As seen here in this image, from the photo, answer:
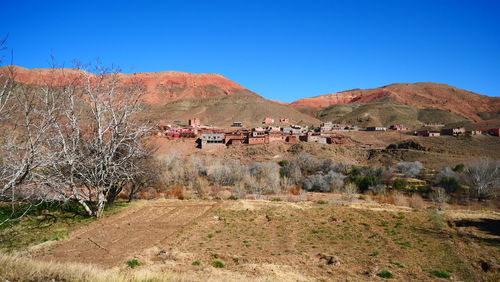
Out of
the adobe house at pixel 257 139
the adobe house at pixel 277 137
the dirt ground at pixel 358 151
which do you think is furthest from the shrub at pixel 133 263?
the adobe house at pixel 277 137

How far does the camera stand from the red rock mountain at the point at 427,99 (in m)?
132

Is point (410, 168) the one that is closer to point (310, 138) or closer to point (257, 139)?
point (310, 138)

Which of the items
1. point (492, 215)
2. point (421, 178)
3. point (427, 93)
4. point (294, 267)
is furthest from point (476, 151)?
point (427, 93)

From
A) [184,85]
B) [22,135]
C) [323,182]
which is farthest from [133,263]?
[184,85]

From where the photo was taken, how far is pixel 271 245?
11.5 m

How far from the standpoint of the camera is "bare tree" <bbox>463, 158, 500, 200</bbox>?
29.2 metres

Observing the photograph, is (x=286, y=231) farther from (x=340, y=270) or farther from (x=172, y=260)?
(x=172, y=260)

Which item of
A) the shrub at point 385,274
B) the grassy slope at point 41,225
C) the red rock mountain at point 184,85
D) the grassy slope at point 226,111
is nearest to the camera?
the shrub at point 385,274

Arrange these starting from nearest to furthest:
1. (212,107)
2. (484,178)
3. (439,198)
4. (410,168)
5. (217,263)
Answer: (217,263), (439,198), (484,178), (410,168), (212,107)

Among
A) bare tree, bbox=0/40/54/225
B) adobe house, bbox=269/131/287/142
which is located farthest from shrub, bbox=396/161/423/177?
bare tree, bbox=0/40/54/225

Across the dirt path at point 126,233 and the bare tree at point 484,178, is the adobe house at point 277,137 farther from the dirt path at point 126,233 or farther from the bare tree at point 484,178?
the dirt path at point 126,233

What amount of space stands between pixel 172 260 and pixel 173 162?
1217 inches

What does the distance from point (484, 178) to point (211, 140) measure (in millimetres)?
37726

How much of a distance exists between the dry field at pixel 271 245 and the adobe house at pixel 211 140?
115 feet
